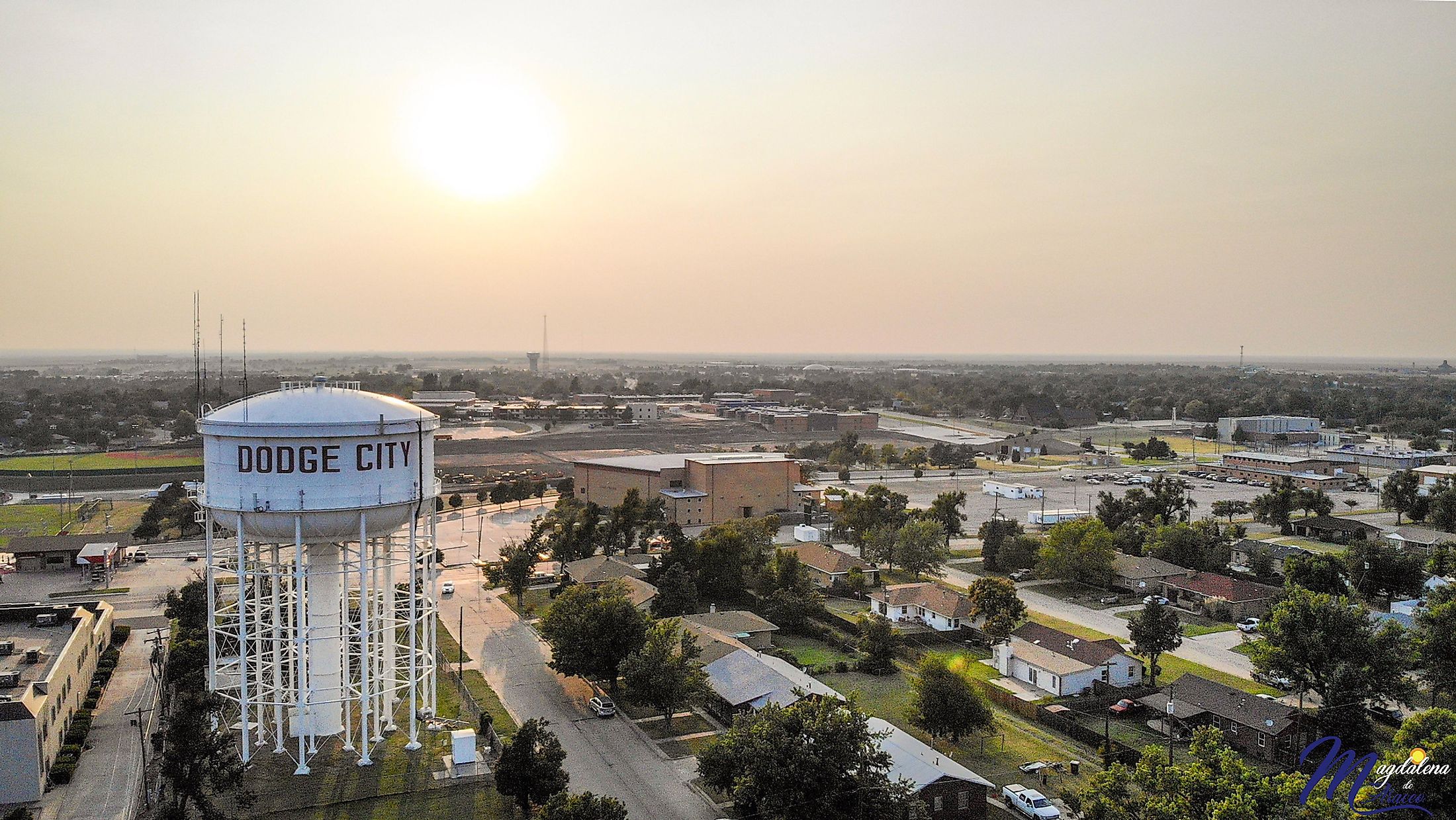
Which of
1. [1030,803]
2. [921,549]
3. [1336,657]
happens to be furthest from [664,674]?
Answer: [921,549]

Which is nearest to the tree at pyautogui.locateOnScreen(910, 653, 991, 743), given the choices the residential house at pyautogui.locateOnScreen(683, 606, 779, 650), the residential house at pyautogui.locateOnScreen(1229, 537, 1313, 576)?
the residential house at pyautogui.locateOnScreen(683, 606, 779, 650)

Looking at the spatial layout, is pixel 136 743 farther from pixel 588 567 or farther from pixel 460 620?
pixel 588 567

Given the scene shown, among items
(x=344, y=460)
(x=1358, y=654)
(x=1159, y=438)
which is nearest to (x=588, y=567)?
(x=344, y=460)

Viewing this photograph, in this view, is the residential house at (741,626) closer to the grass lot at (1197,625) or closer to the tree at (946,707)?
the tree at (946,707)

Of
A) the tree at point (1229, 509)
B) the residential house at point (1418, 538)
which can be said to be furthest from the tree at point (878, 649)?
the tree at point (1229, 509)

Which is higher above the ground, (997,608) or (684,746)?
(997,608)

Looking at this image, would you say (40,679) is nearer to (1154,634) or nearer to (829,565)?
(829,565)
